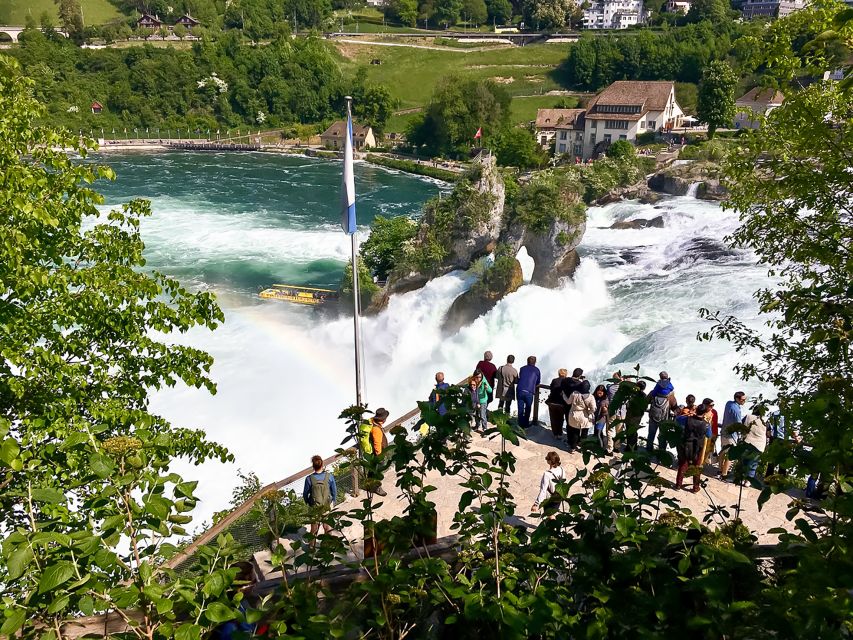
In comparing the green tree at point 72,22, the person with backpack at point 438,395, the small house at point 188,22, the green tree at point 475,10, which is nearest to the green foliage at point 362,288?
the person with backpack at point 438,395

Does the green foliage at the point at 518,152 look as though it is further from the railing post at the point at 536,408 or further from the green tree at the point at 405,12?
the green tree at the point at 405,12

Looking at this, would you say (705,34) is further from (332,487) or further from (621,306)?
(332,487)

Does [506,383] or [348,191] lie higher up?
[348,191]

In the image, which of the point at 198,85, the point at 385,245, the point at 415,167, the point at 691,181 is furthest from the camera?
the point at 198,85

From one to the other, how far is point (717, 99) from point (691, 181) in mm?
37177

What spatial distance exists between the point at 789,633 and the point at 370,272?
3350cm

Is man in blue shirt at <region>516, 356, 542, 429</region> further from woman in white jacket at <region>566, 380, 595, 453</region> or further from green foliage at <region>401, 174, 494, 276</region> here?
green foliage at <region>401, 174, 494, 276</region>

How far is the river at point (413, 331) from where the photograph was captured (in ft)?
68.9

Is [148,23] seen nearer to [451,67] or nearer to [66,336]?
[451,67]

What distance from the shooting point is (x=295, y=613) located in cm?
415

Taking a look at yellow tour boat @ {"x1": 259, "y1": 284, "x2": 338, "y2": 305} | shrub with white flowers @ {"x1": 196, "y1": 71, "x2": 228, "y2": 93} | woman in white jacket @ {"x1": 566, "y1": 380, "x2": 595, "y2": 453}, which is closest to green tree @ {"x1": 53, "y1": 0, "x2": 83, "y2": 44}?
shrub with white flowers @ {"x1": 196, "y1": 71, "x2": 228, "y2": 93}

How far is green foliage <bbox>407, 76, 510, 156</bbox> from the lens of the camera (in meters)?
85.2

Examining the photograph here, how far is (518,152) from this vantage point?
249ft

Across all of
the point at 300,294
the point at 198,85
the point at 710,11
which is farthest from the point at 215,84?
the point at 300,294
